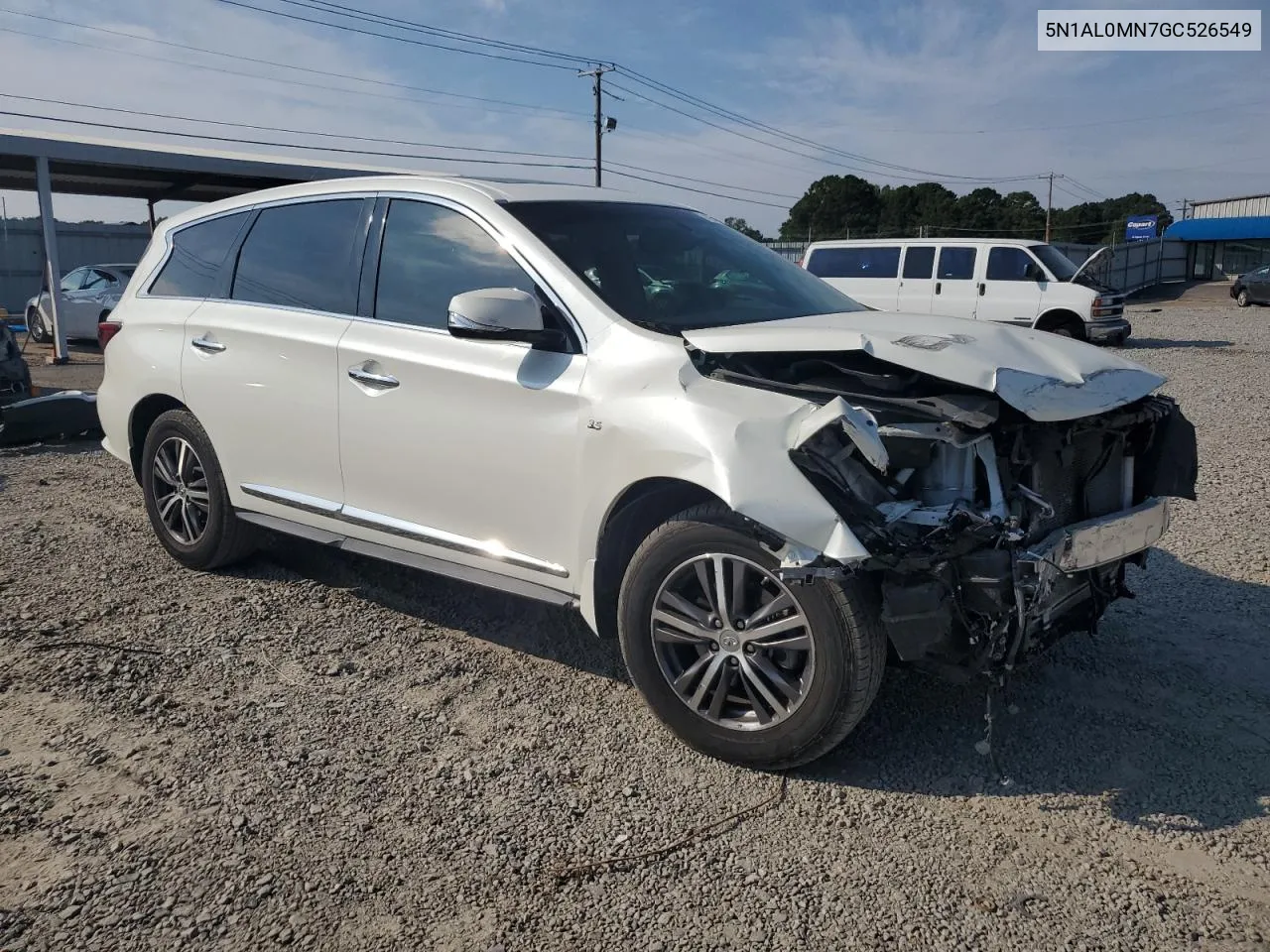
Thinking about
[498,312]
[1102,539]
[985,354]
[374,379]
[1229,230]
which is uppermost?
[1229,230]

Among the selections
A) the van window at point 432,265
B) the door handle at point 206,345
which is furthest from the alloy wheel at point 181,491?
the van window at point 432,265

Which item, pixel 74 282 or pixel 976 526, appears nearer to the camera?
pixel 976 526

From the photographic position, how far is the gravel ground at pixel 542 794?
2570mm

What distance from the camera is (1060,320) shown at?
17312 millimetres

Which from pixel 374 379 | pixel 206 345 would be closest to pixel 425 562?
pixel 374 379

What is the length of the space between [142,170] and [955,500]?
19689 mm

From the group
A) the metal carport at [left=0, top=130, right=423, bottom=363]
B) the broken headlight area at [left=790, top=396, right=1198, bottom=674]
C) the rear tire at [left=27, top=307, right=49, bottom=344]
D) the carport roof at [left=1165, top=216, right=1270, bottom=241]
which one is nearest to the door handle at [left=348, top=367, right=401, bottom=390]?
the broken headlight area at [left=790, top=396, right=1198, bottom=674]

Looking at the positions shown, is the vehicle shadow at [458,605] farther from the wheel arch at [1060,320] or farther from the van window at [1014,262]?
the van window at [1014,262]

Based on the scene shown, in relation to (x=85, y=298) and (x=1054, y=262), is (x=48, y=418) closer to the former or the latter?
(x=85, y=298)

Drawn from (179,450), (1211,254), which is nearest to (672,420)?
(179,450)

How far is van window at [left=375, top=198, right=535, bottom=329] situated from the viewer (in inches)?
153

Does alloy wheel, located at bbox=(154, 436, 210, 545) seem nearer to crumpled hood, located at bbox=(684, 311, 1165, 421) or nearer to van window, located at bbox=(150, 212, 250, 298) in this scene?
van window, located at bbox=(150, 212, 250, 298)

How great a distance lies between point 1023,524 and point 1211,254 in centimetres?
5765

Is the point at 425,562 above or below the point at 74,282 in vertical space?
below
